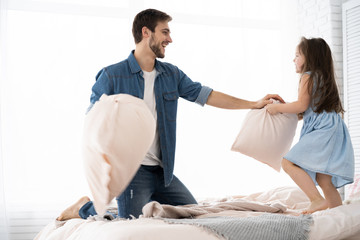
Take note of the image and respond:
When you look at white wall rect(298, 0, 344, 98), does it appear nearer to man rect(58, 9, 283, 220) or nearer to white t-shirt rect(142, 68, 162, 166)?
man rect(58, 9, 283, 220)

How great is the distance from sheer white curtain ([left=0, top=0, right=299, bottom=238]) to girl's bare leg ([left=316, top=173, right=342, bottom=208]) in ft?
6.73

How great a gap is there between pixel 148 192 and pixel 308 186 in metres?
0.82

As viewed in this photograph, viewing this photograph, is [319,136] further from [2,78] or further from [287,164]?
[2,78]

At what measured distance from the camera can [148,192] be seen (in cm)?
220

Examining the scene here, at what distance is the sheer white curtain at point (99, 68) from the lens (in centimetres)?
374

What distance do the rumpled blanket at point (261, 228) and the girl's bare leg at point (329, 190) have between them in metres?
0.66

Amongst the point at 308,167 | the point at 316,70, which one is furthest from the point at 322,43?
the point at 308,167

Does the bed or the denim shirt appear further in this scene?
the denim shirt

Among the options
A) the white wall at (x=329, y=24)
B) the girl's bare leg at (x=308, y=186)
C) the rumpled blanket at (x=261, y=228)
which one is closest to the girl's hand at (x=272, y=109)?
the girl's bare leg at (x=308, y=186)

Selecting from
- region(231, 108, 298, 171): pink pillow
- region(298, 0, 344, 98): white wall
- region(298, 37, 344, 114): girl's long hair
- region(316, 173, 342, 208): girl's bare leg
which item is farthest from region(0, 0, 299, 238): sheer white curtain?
region(316, 173, 342, 208): girl's bare leg

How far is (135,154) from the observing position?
132 cm

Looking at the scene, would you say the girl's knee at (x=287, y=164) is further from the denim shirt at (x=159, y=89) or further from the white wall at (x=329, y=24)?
the white wall at (x=329, y=24)

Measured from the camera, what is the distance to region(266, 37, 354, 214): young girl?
2.10 metres

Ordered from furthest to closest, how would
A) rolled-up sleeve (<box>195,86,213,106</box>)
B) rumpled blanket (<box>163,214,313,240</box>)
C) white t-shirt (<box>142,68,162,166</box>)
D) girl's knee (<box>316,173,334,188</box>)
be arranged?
Result: rolled-up sleeve (<box>195,86,213,106</box>), white t-shirt (<box>142,68,162,166</box>), girl's knee (<box>316,173,334,188</box>), rumpled blanket (<box>163,214,313,240</box>)
